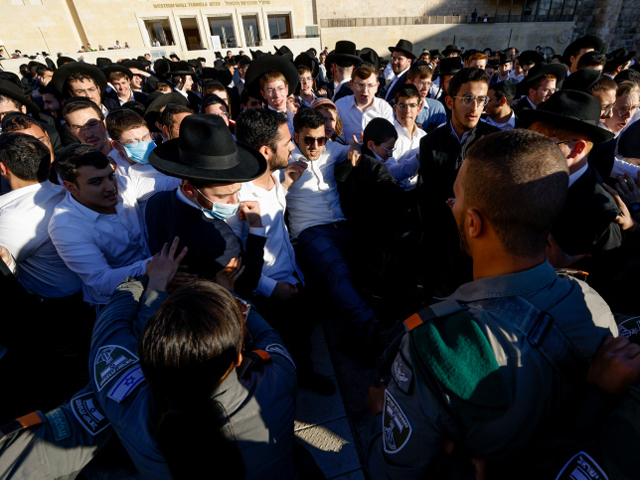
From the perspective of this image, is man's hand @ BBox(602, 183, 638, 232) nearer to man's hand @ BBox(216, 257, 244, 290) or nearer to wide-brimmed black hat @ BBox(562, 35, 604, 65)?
man's hand @ BBox(216, 257, 244, 290)

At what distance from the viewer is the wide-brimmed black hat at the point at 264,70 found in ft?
15.2

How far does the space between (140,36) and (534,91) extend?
3632 cm

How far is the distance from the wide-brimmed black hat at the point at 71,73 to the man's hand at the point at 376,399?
688 cm

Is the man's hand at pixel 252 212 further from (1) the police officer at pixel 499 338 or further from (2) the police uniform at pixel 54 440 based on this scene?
(1) the police officer at pixel 499 338

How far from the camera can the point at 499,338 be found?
101 centimetres

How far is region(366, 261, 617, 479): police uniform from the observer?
0.99 meters

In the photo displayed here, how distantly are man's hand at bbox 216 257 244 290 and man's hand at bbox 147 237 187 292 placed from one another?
0.27 meters

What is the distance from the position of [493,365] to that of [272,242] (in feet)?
6.98

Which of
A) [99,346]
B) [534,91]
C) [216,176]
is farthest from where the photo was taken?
[534,91]

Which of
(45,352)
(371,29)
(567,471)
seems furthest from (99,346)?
(371,29)

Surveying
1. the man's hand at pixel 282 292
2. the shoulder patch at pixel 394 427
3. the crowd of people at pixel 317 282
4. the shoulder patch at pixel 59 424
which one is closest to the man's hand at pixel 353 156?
the crowd of people at pixel 317 282

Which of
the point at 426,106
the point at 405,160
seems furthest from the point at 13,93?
the point at 426,106

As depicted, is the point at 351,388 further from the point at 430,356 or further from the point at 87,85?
the point at 87,85

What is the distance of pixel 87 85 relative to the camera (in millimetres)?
5242
